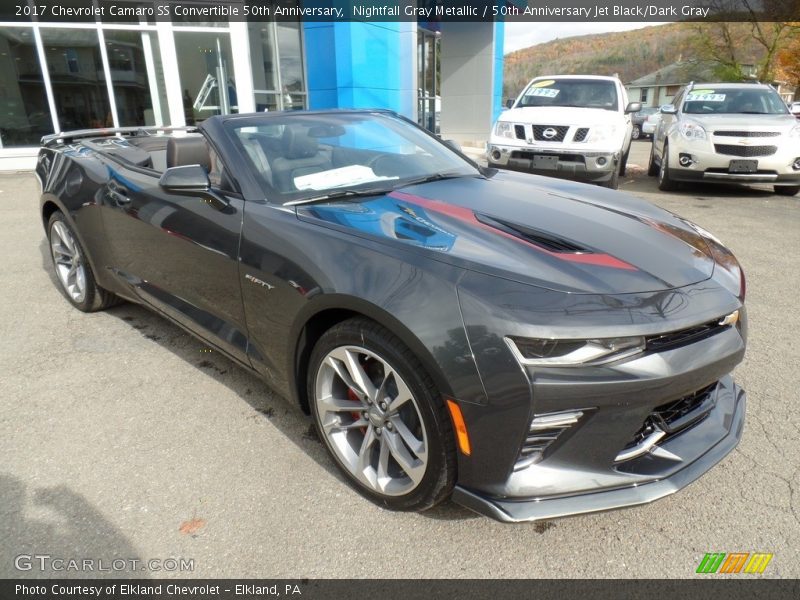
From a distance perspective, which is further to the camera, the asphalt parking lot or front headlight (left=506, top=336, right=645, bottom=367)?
the asphalt parking lot

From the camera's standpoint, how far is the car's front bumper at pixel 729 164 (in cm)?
816

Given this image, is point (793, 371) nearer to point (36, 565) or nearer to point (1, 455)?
point (36, 565)

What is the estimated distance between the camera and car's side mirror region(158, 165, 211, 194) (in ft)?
8.70

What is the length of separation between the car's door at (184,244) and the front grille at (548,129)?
5847 mm

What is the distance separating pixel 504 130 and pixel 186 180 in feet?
21.6

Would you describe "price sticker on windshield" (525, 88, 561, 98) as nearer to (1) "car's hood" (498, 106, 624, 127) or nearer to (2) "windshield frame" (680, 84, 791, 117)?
(1) "car's hood" (498, 106, 624, 127)

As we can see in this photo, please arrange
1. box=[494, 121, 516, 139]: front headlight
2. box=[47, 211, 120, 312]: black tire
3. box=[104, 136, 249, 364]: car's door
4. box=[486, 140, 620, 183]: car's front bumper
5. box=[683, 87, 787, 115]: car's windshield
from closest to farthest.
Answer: box=[104, 136, 249, 364]: car's door, box=[47, 211, 120, 312]: black tire, box=[486, 140, 620, 183]: car's front bumper, box=[494, 121, 516, 139]: front headlight, box=[683, 87, 787, 115]: car's windshield

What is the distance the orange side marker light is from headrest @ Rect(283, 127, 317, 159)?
1.66 metres

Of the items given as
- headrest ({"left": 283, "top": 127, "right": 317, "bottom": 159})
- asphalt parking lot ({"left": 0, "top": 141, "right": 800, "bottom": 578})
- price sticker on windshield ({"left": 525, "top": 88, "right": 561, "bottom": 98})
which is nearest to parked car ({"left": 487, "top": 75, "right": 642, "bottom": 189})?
price sticker on windshield ({"left": 525, "top": 88, "right": 561, "bottom": 98})

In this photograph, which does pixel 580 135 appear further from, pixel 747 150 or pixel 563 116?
pixel 747 150

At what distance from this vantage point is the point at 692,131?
8.48 m

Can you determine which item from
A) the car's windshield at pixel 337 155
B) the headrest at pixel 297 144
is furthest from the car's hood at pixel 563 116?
the headrest at pixel 297 144

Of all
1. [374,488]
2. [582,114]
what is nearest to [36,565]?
[374,488]

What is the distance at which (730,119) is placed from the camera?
8430 mm
